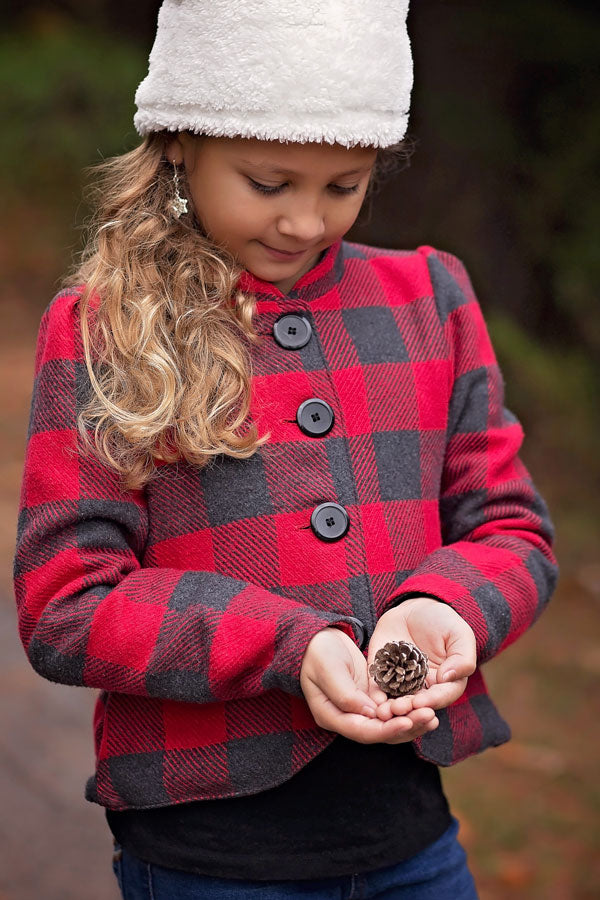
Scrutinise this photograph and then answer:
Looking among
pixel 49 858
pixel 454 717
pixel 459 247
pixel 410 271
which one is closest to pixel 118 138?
pixel 459 247

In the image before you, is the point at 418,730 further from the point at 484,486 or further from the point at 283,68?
the point at 283,68

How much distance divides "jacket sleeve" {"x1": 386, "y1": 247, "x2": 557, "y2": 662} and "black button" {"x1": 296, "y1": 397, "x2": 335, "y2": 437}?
25 centimetres

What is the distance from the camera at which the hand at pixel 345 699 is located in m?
1.41

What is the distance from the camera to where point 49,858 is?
3156 mm

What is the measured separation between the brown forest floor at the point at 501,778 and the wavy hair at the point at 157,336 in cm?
190

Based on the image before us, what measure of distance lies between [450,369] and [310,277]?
269 millimetres

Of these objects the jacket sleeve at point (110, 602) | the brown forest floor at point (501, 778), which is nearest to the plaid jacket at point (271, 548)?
the jacket sleeve at point (110, 602)

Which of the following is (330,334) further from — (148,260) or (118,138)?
(118,138)

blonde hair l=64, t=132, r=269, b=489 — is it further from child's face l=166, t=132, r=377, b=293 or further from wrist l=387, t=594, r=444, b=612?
wrist l=387, t=594, r=444, b=612

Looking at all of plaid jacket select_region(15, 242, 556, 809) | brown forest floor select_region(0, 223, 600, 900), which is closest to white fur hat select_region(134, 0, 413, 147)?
plaid jacket select_region(15, 242, 556, 809)

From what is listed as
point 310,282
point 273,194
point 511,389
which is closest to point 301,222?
point 273,194

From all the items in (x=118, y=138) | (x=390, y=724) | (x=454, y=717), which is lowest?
(x=118, y=138)

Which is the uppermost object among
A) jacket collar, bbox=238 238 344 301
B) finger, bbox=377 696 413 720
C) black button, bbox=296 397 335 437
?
jacket collar, bbox=238 238 344 301

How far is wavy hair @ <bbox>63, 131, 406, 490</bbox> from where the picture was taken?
1604mm
